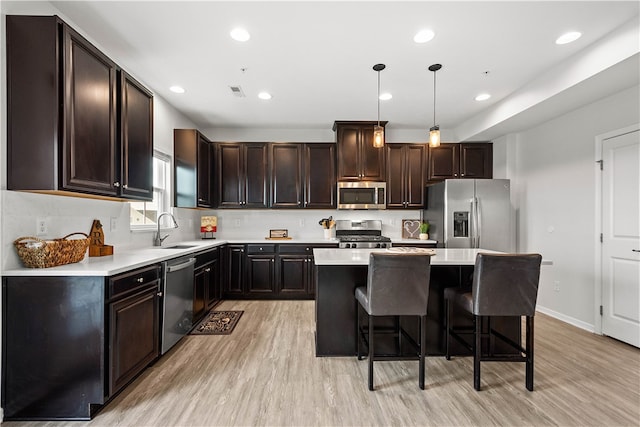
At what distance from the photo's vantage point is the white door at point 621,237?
114 inches

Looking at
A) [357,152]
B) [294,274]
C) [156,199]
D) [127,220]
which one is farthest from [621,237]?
[156,199]

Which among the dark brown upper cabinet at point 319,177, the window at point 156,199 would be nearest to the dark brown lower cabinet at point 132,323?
the window at point 156,199

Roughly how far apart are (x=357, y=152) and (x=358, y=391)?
339 centimetres

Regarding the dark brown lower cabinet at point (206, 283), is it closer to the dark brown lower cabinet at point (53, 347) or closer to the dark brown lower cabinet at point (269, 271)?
the dark brown lower cabinet at point (269, 271)

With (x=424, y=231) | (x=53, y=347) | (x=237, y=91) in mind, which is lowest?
(x=53, y=347)

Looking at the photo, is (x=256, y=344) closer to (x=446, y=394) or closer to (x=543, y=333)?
(x=446, y=394)

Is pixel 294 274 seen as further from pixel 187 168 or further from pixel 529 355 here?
pixel 529 355

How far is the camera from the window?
3330 mm

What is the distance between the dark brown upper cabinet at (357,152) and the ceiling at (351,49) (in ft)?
2.09

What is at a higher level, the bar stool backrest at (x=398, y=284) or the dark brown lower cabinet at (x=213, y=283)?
the bar stool backrest at (x=398, y=284)

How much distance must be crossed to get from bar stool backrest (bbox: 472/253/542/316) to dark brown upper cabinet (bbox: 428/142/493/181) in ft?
9.62

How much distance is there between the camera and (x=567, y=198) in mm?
3611

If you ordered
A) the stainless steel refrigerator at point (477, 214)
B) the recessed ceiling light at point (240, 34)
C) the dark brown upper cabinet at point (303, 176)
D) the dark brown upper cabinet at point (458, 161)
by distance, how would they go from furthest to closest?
the dark brown upper cabinet at point (458, 161) < the dark brown upper cabinet at point (303, 176) < the stainless steel refrigerator at point (477, 214) < the recessed ceiling light at point (240, 34)

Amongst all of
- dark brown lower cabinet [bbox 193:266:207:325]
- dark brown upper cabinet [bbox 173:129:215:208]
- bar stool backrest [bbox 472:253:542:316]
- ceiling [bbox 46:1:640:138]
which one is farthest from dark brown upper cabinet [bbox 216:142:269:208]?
bar stool backrest [bbox 472:253:542:316]
